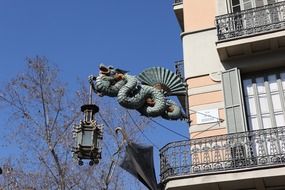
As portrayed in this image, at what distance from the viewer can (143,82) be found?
12375 mm

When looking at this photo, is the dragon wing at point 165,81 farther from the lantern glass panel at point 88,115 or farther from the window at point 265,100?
the lantern glass panel at point 88,115

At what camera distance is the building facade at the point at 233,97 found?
1017 centimetres

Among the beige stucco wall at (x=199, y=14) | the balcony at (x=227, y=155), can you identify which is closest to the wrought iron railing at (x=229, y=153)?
the balcony at (x=227, y=155)

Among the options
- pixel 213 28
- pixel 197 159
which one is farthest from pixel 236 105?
pixel 213 28

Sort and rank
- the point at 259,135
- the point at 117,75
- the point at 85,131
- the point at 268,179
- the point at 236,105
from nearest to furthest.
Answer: the point at 85,131 → the point at 268,179 → the point at 259,135 → the point at 236,105 → the point at 117,75

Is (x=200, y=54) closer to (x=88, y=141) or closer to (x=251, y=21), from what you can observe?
(x=251, y=21)

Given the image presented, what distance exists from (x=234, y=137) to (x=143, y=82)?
2992 millimetres

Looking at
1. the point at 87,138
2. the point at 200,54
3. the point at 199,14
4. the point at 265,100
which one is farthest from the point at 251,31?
the point at 87,138

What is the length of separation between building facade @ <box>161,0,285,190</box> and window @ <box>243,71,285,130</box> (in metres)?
0.02

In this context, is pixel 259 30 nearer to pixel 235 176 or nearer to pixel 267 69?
pixel 267 69

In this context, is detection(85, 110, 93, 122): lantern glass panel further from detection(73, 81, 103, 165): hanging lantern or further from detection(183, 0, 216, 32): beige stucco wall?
detection(183, 0, 216, 32): beige stucco wall

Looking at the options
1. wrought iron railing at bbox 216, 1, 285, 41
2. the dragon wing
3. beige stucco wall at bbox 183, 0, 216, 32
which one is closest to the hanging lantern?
the dragon wing

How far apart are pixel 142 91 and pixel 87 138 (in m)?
3.30

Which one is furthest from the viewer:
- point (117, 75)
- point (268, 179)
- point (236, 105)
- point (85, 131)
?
point (117, 75)
